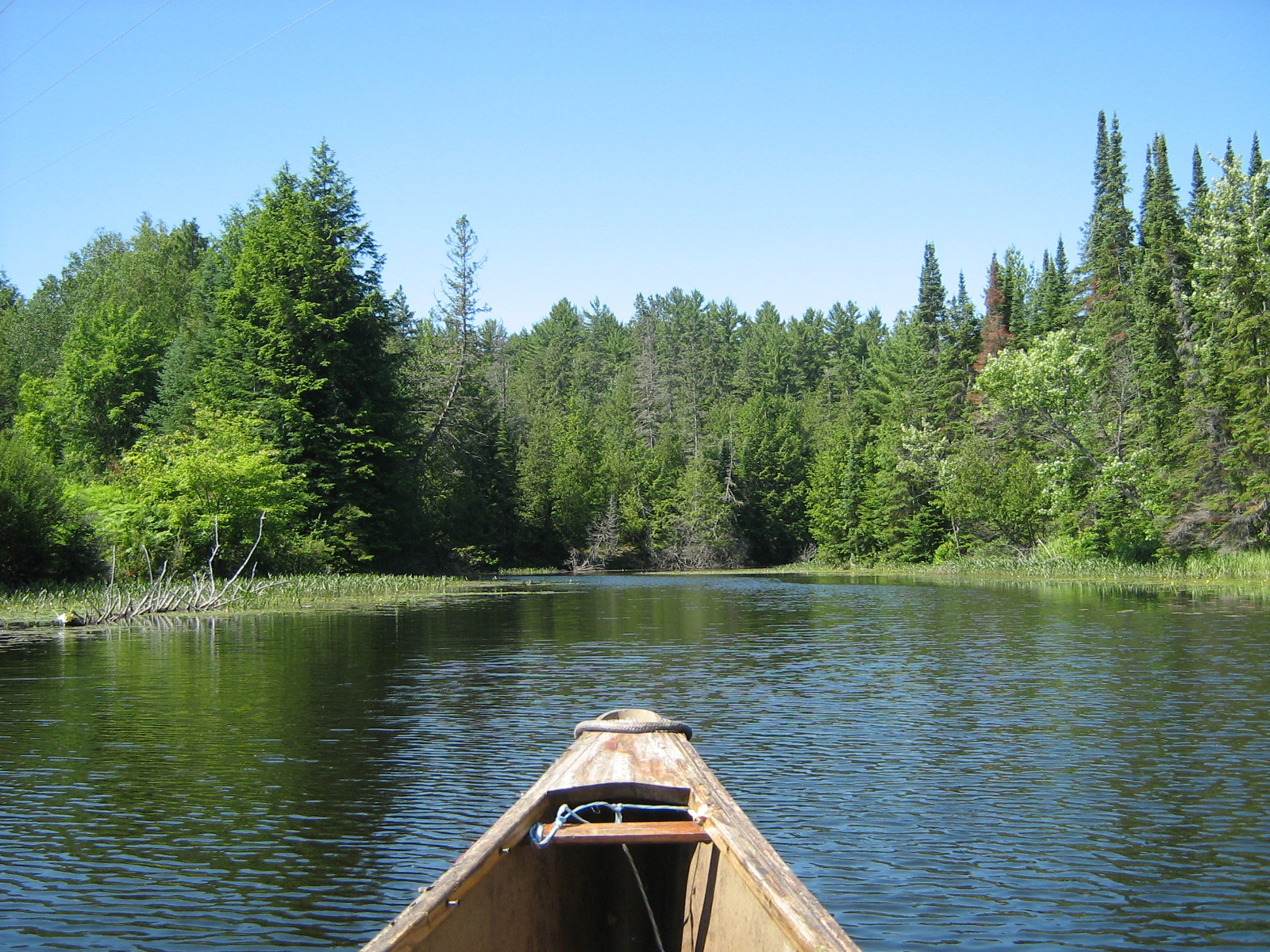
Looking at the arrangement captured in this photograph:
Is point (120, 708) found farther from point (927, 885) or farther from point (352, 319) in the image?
point (352, 319)

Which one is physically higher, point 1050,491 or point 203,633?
point 1050,491

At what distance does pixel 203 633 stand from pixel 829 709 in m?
17.1

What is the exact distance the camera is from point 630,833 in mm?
6871

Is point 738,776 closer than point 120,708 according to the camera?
Yes

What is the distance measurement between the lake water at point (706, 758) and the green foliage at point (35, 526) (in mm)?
10457

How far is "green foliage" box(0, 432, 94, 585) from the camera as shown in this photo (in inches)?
1336

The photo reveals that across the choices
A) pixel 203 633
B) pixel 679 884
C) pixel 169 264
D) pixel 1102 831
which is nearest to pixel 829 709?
pixel 1102 831

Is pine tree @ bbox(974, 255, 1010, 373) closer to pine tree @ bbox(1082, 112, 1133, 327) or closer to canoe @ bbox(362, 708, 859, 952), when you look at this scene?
pine tree @ bbox(1082, 112, 1133, 327)

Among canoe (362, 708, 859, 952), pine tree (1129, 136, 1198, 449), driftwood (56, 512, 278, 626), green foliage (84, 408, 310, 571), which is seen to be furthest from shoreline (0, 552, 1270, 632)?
canoe (362, 708, 859, 952)

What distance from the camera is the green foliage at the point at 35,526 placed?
3394cm

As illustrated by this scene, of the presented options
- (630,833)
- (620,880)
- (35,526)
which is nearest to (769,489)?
(35,526)

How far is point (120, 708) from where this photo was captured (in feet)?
53.1

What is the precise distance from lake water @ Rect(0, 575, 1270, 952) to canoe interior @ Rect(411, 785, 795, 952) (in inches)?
58.4

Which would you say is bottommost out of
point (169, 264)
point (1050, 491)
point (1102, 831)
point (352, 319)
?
point (1102, 831)
